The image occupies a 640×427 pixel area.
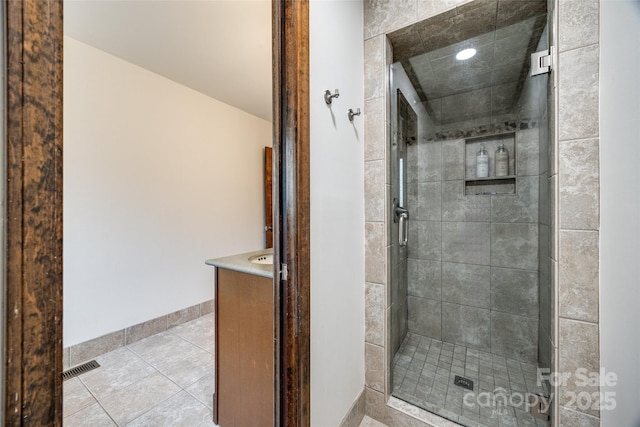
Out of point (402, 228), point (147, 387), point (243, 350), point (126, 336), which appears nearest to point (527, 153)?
point (402, 228)

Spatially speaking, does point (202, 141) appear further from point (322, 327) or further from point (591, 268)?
point (591, 268)

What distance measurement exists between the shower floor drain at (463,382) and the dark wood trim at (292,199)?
3.59ft

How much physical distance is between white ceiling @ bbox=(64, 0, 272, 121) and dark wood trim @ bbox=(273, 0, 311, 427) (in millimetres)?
936

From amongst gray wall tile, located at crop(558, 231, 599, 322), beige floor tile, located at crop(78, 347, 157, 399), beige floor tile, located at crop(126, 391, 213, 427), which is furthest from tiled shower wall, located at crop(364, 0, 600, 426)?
beige floor tile, located at crop(78, 347, 157, 399)

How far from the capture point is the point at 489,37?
1.46m

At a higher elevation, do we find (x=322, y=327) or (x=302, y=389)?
(x=322, y=327)

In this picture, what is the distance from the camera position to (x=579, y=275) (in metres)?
1.00

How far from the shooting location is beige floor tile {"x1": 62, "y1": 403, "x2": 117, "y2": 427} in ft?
4.62

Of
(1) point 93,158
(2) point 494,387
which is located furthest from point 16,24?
(2) point 494,387

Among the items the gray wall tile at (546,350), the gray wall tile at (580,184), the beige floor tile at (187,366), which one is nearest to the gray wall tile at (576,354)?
the gray wall tile at (546,350)

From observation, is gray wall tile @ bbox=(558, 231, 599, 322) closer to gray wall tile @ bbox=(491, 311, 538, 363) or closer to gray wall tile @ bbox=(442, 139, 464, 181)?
gray wall tile @ bbox=(491, 311, 538, 363)

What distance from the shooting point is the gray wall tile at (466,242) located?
2021 millimetres

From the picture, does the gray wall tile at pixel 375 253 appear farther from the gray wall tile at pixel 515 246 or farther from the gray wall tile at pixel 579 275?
the gray wall tile at pixel 515 246

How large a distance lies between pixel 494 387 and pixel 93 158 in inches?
126
